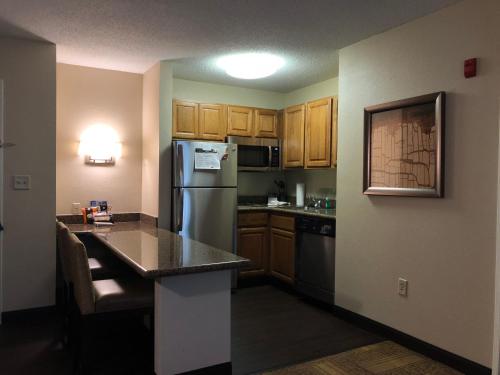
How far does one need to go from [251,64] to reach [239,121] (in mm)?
943

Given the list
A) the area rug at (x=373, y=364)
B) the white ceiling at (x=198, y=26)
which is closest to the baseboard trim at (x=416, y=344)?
the area rug at (x=373, y=364)

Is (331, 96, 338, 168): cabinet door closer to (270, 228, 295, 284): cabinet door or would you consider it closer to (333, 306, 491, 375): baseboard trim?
(270, 228, 295, 284): cabinet door

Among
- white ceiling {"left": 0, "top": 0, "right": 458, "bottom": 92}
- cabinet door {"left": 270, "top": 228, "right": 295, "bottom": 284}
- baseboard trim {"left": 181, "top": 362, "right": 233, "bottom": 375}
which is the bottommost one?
baseboard trim {"left": 181, "top": 362, "right": 233, "bottom": 375}

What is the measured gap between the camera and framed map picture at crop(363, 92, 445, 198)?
102 inches

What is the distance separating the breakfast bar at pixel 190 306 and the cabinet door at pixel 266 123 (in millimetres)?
2723

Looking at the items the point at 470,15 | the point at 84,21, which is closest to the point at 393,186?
the point at 470,15

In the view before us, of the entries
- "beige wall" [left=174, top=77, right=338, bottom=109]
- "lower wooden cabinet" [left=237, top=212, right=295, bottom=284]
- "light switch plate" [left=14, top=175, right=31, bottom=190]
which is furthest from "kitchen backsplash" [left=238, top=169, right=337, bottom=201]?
"light switch plate" [left=14, top=175, right=31, bottom=190]

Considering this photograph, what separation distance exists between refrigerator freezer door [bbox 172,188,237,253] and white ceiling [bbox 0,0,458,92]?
1.30 metres

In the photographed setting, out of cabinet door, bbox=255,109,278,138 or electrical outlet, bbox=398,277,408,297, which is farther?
cabinet door, bbox=255,109,278,138

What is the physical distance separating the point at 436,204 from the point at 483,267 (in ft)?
1.58

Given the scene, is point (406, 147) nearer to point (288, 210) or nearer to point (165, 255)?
point (288, 210)

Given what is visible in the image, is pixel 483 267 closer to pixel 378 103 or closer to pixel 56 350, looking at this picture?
pixel 378 103

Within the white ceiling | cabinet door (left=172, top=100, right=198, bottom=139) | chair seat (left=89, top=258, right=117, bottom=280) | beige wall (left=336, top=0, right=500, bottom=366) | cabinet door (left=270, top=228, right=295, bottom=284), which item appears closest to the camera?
beige wall (left=336, top=0, right=500, bottom=366)

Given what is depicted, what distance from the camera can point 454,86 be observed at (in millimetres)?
2525
